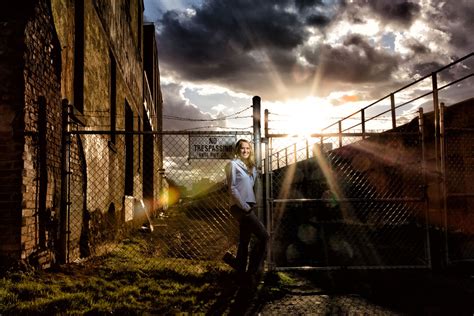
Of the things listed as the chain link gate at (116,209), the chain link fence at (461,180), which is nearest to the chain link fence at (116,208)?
the chain link gate at (116,209)

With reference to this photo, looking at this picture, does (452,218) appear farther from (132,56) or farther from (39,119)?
(132,56)

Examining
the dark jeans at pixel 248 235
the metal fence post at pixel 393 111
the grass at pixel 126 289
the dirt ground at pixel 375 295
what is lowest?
the dirt ground at pixel 375 295

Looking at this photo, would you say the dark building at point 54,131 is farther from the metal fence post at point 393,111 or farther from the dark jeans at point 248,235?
the metal fence post at point 393,111

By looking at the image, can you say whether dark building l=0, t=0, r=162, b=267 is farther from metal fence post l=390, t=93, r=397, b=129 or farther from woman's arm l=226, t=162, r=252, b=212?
metal fence post l=390, t=93, r=397, b=129

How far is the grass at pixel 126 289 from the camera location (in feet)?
12.0

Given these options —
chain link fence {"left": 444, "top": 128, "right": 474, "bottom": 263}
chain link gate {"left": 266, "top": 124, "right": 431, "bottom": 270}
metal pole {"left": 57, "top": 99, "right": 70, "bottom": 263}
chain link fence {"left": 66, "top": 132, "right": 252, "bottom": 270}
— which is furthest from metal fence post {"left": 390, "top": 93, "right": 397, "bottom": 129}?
metal pole {"left": 57, "top": 99, "right": 70, "bottom": 263}

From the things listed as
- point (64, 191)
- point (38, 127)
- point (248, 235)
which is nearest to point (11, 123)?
point (38, 127)

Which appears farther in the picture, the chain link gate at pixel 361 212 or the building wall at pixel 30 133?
the chain link gate at pixel 361 212

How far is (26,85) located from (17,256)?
6.41 feet

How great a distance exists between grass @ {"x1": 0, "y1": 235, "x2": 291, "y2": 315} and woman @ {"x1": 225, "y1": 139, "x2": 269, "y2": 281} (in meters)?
→ 0.35

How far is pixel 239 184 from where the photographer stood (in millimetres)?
4547

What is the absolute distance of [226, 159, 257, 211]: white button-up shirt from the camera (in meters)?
4.48

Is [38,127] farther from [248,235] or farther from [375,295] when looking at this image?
[375,295]

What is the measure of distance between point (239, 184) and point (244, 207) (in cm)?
29
